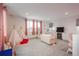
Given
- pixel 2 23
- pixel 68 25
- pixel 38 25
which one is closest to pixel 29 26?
pixel 38 25

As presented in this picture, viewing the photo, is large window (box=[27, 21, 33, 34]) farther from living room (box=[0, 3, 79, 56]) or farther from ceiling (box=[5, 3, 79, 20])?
ceiling (box=[5, 3, 79, 20])

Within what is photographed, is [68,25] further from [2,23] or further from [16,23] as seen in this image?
[2,23]

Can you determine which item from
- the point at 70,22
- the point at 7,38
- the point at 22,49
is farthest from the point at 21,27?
the point at 70,22

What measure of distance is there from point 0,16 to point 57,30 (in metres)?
1.72

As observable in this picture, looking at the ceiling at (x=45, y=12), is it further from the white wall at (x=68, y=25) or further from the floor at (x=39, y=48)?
the floor at (x=39, y=48)

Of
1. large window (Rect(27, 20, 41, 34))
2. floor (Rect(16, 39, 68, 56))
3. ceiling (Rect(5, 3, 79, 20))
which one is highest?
ceiling (Rect(5, 3, 79, 20))

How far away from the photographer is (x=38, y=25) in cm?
235

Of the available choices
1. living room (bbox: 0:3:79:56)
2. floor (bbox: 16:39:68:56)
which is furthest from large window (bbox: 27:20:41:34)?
Result: floor (bbox: 16:39:68:56)

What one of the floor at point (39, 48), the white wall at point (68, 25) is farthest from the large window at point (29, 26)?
the white wall at point (68, 25)

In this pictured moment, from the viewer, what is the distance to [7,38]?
218cm

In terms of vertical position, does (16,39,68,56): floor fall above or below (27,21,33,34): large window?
below

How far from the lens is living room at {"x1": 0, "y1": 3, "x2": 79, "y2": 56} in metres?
2.12

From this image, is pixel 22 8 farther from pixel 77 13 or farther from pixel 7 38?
pixel 77 13

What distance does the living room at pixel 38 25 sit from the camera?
2.12 m
